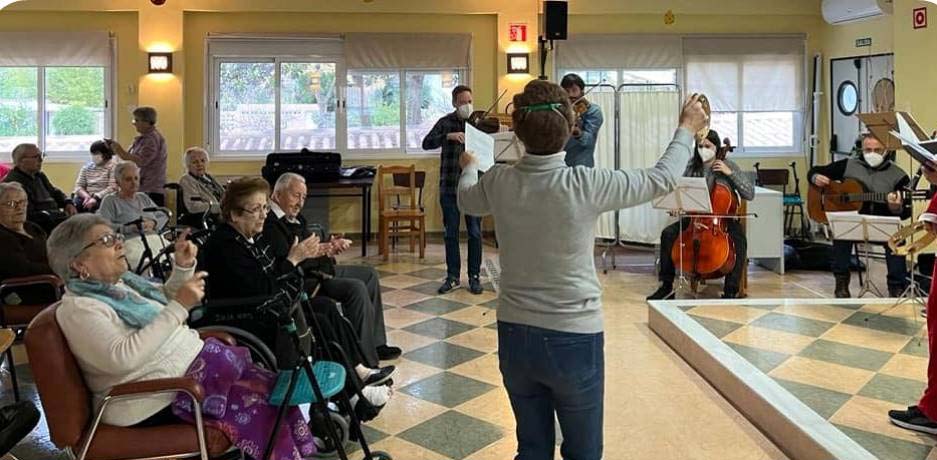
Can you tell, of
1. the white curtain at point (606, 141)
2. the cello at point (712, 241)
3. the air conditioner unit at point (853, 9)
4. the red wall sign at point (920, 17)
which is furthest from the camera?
the air conditioner unit at point (853, 9)

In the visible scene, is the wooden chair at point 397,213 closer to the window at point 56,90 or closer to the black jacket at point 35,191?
the black jacket at point 35,191

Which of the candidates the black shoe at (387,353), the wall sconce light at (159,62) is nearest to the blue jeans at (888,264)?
the black shoe at (387,353)

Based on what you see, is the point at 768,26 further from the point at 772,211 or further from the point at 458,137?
the point at 458,137

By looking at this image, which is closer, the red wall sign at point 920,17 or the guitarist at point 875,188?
the guitarist at point 875,188

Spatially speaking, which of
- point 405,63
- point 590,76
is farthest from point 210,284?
point 590,76

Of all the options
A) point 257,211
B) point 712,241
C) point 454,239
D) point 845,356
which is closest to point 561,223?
point 257,211

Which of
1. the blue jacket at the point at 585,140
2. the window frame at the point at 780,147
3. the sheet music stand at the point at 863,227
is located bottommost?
the sheet music stand at the point at 863,227

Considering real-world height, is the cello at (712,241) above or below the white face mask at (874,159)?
below

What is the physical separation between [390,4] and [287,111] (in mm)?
1670

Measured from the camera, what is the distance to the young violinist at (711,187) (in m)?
5.57

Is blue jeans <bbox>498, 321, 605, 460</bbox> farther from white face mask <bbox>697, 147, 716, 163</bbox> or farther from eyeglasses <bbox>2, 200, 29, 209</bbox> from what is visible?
white face mask <bbox>697, 147, 716, 163</bbox>

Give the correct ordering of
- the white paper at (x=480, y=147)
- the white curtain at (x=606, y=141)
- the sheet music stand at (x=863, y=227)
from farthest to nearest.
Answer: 1. the white curtain at (x=606, y=141)
2. the sheet music stand at (x=863, y=227)
3. the white paper at (x=480, y=147)

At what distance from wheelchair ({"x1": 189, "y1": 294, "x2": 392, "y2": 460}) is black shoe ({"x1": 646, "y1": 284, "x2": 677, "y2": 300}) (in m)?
3.15

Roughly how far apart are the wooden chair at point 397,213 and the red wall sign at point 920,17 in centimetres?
458
